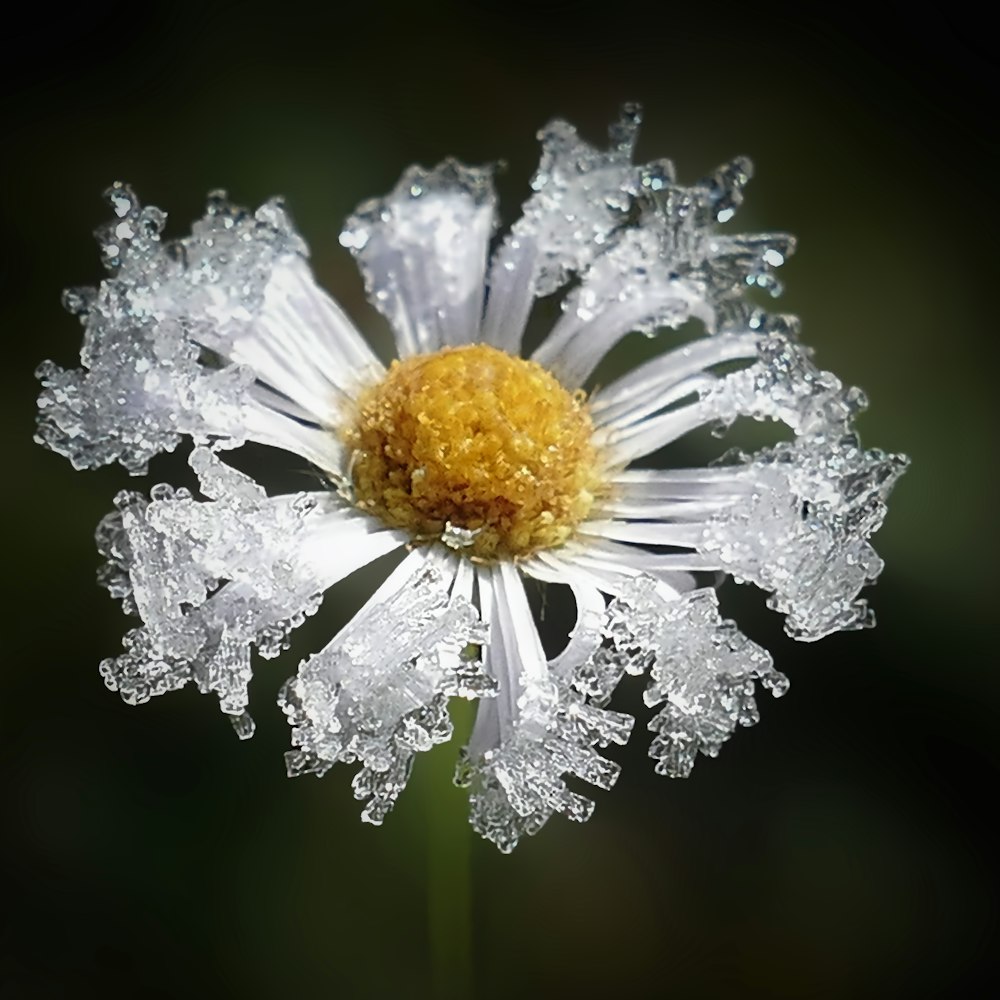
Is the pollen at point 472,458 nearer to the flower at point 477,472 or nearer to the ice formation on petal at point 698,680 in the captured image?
the flower at point 477,472

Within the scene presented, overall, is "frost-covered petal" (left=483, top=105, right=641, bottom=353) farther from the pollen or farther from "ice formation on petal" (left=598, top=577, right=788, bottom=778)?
"ice formation on petal" (left=598, top=577, right=788, bottom=778)

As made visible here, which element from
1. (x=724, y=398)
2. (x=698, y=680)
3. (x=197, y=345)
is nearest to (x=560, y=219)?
(x=724, y=398)

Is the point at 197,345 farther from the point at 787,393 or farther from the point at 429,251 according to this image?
the point at 787,393

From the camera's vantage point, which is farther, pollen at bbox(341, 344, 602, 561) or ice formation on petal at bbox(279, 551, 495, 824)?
pollen at bbox(341, 344, 602, 561)

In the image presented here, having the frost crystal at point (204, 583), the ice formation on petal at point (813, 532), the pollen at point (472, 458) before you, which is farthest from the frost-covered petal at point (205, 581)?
the ice formation on petal at point (813, 532)

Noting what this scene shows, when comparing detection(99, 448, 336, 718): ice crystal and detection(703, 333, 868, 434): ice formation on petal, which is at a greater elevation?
detection(703, 333, 868, 434): ice formation on petal

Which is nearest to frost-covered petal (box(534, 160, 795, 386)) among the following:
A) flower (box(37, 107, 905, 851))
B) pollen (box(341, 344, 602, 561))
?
flower (box(37, 107, 905, 851))
